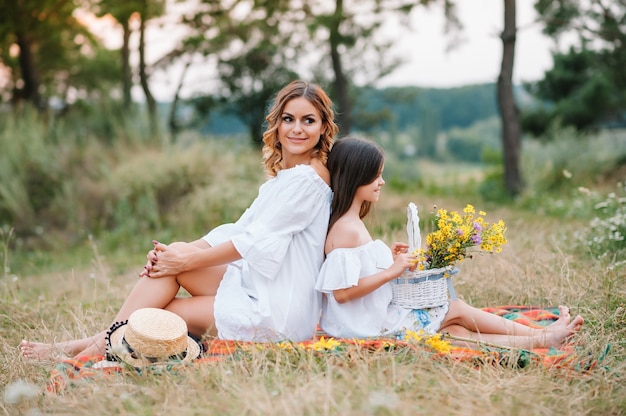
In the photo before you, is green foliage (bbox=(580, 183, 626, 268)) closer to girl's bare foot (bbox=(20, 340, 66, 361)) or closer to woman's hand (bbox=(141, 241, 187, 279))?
→ woman's hand (bbox=(141, 241, 187, 279))

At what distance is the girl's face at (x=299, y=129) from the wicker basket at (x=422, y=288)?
0.76 m

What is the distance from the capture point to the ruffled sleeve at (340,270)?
2.84 meters

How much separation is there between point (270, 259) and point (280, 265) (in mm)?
81

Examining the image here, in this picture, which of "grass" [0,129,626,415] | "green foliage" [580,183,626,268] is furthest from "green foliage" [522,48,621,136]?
"green foliage" [580,183,626,268]

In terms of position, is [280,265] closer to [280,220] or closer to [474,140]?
[280,220]

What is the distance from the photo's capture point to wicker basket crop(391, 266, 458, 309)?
2.93 metres

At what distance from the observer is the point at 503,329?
3.12 m

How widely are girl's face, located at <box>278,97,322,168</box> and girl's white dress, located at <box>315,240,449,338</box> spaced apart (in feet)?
1.77

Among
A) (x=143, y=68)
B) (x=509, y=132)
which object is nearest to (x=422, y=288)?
(x=509, y=132)

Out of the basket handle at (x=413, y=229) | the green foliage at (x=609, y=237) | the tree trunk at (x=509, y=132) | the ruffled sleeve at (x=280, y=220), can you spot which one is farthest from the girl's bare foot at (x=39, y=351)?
the tree trunk at (x=509, y=132)

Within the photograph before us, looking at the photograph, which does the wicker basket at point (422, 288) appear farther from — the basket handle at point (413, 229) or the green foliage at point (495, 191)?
the green foliage at point (495, 191)

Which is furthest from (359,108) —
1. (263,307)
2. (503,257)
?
(263,307)

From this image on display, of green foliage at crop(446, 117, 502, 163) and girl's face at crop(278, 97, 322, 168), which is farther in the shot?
green foliage at crop(446, 117, 502, 163)

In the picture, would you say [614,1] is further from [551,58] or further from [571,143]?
[551,58]
